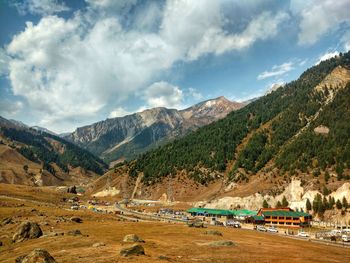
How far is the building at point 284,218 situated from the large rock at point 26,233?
3863 inches

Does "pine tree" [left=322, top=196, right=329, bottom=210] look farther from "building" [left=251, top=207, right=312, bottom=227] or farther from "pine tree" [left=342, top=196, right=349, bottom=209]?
"building" [left=251, top=207, right=312, bottom=227]

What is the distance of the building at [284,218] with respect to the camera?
433 ft

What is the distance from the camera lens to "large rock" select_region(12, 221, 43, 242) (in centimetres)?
6248

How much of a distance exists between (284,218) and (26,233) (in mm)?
104484

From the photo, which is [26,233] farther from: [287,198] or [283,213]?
[287,198]

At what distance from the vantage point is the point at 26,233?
63.4m

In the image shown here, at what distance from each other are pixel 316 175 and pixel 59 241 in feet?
465

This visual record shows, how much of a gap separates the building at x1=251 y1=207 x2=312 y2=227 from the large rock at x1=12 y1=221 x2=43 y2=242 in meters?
98.1

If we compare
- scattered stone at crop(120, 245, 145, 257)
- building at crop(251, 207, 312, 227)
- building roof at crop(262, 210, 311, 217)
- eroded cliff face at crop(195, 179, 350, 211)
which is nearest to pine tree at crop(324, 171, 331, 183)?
eroded cliff face at crop(195, 179, 350, 211)

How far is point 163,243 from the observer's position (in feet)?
187

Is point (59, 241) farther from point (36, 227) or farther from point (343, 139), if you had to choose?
point (343, 139)

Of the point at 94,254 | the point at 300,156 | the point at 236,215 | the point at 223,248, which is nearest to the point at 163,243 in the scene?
the point at 223,248

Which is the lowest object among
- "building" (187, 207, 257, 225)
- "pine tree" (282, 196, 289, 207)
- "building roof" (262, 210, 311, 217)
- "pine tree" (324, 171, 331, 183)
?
"building" (187, 207, 257, 225)

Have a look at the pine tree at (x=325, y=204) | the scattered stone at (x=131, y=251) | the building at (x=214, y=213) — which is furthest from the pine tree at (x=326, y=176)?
the scattered stone at (x=131, y=251)
